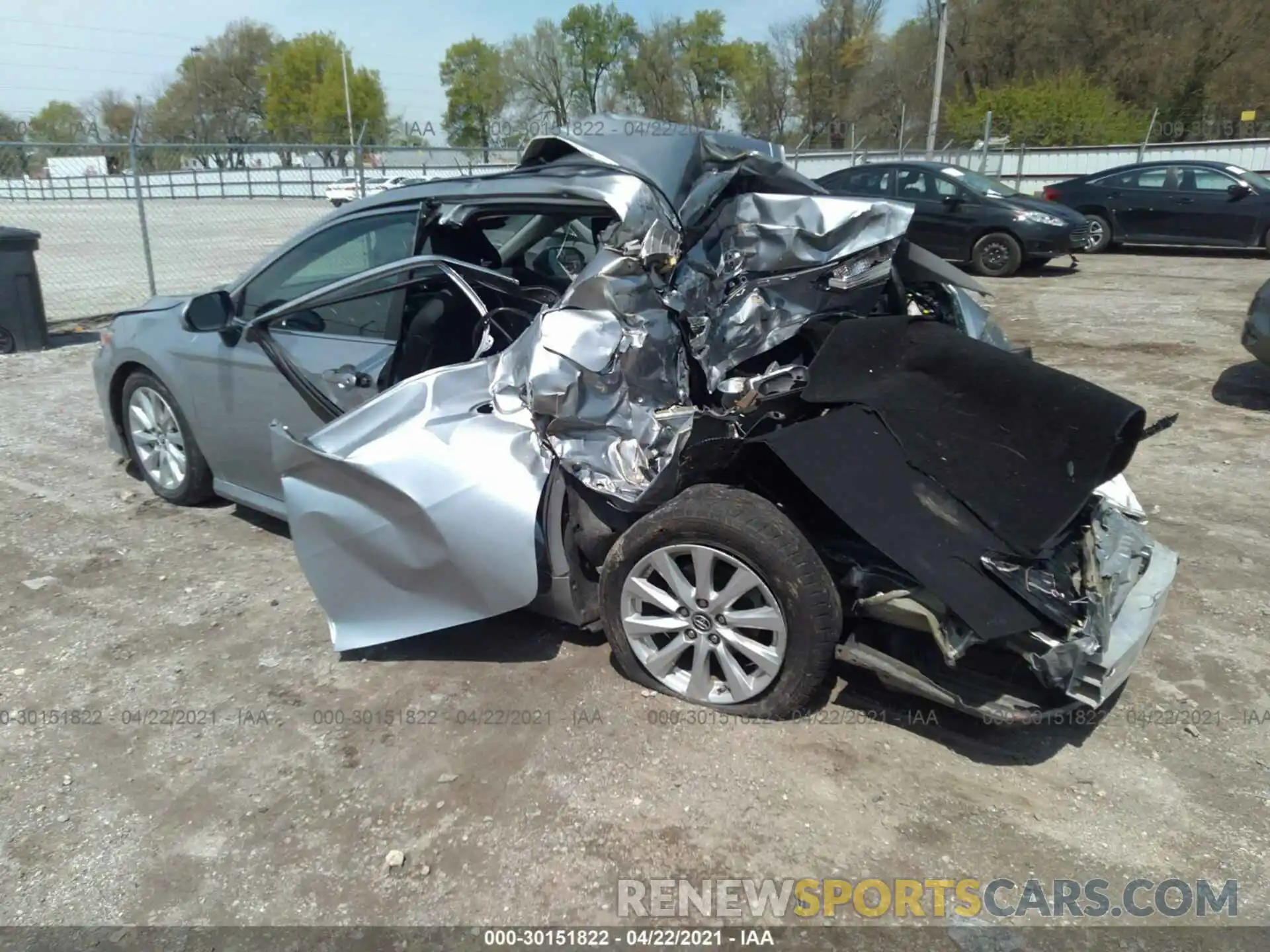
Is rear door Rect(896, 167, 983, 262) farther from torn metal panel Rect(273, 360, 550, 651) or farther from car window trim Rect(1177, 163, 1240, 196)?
torn metal panel Rect(273, 360, 550, 651)

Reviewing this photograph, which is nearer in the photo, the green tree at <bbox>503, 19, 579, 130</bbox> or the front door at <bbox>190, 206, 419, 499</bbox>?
the front door at <bbox>190, 206, 419, 499</bbox>

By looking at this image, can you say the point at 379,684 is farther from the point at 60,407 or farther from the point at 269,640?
the point at 60,407

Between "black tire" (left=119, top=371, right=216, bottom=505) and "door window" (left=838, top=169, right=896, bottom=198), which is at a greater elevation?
"door window" (left=838, top=169, right=896, bottom=198)

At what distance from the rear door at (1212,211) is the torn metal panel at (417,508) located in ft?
47.7

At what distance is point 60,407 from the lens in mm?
7188

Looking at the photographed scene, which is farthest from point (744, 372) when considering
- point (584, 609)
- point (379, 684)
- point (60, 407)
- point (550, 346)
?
point (60, 407)

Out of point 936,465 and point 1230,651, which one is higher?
point 936,465

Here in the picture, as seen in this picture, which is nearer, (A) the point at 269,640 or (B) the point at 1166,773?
(B) the point at 1166,773

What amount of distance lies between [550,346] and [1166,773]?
2490 millimetres

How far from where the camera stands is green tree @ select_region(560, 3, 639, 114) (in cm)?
6178

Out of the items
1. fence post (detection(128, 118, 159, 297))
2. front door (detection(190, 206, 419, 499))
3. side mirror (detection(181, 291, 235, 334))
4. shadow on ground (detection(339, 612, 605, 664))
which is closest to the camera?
shadow on ground (detection(339, 612, 605, 664))

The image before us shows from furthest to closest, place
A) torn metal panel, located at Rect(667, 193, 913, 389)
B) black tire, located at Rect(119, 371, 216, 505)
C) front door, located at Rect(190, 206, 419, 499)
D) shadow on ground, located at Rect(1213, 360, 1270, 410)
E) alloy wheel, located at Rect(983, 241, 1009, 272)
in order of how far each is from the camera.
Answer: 1. alloy wheel, located at Rect(983, 241, 1009, 272)
2. shadow on ground, located at Rect(1213, 360, 1270, 410)
3. black tire, located at Rect(119, 371, 216, 505)
4. front door, located at Rect(190, 206, 419, 499)
5. torn metal panel, located at Rect(667, 193, 913, 389)

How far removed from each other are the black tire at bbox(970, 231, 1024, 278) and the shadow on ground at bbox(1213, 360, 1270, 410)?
16.9ft

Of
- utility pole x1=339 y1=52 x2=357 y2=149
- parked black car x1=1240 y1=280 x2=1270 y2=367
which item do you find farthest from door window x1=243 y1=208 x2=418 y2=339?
utility pole x1=339 y1=52 x2=357 y2=149
